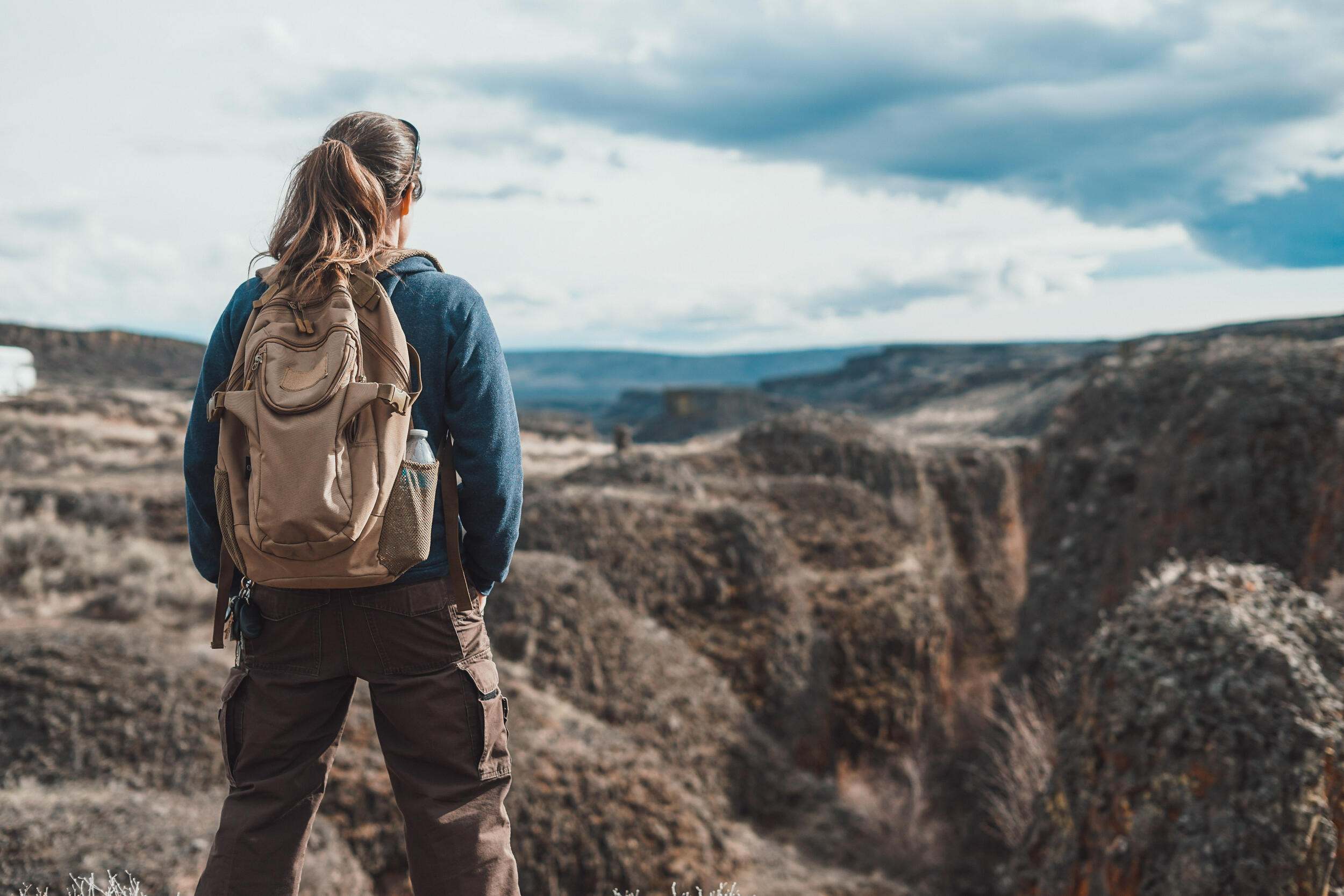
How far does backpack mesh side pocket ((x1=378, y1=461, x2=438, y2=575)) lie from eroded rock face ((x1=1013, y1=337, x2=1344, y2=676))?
10888 mm

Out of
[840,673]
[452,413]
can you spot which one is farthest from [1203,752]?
[840,673]

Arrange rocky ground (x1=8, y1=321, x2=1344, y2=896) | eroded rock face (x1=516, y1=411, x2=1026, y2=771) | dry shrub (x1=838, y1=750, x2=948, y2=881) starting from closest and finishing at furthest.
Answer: rocky ground (x1=8, y1=321, x2=1344, y2=896), dry shrub (x1=838, y1=750, x2=948, y2=881), eroded rock face (x1=516, y1=411, x2=1026, y2=771)

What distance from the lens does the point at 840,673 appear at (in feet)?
51.8

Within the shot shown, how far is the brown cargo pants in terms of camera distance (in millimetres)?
2531

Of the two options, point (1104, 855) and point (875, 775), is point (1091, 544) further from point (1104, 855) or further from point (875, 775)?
point (1104, 855)

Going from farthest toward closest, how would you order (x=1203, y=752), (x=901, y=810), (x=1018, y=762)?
(x=901, y=810), (x=1018, y=762), (x=1203, y=752)

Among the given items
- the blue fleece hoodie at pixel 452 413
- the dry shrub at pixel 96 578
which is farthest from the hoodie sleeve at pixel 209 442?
the dry shrub at pixel 96 578

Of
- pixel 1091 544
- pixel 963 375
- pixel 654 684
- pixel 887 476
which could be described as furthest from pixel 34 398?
pixel 963 375

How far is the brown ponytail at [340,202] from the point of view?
7.97 ft

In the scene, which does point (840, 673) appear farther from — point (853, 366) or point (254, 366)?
point (853, 366)

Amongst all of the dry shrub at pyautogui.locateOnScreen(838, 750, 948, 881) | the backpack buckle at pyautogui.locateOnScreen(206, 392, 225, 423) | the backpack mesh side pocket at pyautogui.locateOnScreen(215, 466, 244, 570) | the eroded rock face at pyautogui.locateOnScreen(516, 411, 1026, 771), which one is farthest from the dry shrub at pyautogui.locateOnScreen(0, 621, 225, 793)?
the dry shrub at pyautogui.locateOnScreen(838, 750, 948, 881)

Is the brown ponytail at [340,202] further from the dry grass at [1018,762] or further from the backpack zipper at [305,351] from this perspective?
the dry grass at [1018,762]

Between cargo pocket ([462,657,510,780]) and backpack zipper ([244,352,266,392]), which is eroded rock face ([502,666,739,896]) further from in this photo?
backpack zipper ([244,352,266,392])

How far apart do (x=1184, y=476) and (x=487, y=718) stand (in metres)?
13.5
